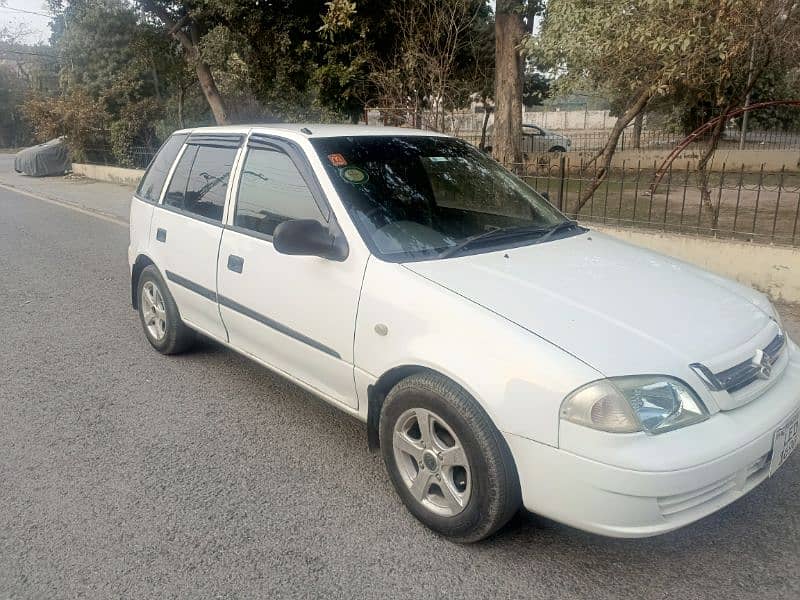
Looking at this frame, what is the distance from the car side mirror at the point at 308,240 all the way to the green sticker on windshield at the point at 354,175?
363 mm

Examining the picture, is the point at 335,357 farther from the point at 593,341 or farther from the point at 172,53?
the point at 172,53

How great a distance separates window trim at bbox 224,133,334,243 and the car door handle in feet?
0.49

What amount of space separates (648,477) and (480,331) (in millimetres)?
801

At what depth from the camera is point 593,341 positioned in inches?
99.1

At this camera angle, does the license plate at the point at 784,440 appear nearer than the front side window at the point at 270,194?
Yes

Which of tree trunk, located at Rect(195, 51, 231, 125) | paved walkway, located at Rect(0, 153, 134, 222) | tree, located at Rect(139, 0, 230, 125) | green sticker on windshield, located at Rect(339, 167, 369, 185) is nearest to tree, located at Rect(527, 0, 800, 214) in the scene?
green sticker on windshield, located at Rect(339, 167, 369, 185)

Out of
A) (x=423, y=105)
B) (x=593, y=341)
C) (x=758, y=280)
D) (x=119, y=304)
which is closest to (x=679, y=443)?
(x=593, y=341)

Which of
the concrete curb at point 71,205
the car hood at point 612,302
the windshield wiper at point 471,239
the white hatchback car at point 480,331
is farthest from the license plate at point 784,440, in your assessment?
the concrete curb at point 71,205

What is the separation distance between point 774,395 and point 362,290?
180 centimetres

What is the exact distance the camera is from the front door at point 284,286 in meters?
3.25

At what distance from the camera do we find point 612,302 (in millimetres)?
2811

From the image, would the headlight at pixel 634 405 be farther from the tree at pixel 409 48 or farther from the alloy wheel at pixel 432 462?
the tree at pixel 409 48

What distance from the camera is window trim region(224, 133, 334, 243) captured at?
135 inches

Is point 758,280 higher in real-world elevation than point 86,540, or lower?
higher
